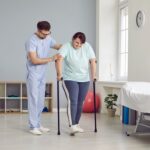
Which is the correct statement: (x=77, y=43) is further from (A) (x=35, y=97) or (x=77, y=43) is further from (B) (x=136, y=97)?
(B) (x=136, y=97)

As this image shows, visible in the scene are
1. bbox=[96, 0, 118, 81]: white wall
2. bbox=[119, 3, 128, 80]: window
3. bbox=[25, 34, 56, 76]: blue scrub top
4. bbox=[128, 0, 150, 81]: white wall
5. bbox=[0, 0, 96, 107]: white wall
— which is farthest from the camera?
bbox=[96, 0, 118, 81]: white wall

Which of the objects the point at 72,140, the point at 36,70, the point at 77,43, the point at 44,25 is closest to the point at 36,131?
the point at 72,140

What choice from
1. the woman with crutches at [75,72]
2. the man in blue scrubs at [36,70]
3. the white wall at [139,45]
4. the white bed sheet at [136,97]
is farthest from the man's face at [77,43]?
the white wall at [139,45]

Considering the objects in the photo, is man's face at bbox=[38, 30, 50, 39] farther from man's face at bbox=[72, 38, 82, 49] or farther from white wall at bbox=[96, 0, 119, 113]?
white wall at bbox=[96, 0, 119, 113]

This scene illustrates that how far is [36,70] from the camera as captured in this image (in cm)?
430

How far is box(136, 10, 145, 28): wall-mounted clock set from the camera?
18.1 ft

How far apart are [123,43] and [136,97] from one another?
3568 mm

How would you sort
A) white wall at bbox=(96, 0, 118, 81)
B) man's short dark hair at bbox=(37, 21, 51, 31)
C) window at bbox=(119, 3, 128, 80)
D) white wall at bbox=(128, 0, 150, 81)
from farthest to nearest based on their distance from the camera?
white wall at bbox=(96, 0, 118, 81), window at bbox=(119, 3, 128, 80), white wall at bbox=(128, 0, 150, 81), man's short dark hair at bbox=(37, 21, 51, 31)

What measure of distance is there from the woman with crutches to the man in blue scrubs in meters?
0.24

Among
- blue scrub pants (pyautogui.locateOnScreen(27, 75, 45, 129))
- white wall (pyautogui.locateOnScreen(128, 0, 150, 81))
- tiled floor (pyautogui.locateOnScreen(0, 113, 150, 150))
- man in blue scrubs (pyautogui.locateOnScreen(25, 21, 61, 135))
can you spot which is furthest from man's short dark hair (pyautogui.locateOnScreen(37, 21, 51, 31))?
white wall (pyautogui.locateOnScreen(128, 0, 150, 81))

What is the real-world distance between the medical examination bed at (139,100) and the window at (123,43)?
271 cm

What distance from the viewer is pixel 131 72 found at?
591 cm

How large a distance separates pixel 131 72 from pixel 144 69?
51cm

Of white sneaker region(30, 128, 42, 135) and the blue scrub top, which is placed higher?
the blue scrub top
